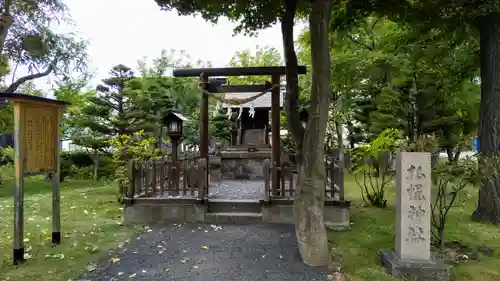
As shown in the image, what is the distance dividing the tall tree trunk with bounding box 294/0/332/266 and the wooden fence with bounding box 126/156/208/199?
9.38 ft

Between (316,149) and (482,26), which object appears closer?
(316,149)

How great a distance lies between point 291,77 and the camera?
5.06m

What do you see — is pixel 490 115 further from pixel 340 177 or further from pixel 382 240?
pixel 382 240

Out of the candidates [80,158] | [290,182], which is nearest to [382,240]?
[290,182]

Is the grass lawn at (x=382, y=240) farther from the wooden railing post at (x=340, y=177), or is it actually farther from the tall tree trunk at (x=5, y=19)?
the tall tree trunk at (x=5, y=19)

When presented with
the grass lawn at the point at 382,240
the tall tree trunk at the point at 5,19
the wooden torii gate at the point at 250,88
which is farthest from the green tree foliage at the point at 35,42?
the grass lawn at the point at 382,240

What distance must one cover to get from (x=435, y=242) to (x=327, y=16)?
13.0 feet

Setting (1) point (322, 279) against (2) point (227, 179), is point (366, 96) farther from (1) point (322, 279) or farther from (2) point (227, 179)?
(1) point (322, 279)

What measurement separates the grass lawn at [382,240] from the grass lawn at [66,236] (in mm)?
3742

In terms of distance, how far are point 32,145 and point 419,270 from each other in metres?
5.60

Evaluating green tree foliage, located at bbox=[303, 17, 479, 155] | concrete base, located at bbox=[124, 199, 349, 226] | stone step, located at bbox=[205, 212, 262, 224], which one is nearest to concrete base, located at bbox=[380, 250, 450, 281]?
concrete base, located at bbox=[124, 199, 349, 226]

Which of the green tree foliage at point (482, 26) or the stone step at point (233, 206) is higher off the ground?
the green tree foliage at point (482, 26)

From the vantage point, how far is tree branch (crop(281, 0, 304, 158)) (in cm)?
498

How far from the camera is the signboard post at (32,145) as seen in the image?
4598mm
